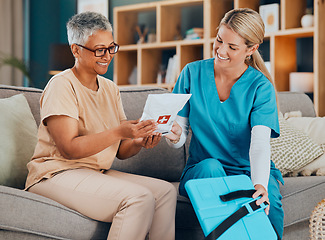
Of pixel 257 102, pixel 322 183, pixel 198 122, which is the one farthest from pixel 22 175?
pixel 322 183

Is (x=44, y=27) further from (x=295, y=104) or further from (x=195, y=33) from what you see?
(x=295, y=104)

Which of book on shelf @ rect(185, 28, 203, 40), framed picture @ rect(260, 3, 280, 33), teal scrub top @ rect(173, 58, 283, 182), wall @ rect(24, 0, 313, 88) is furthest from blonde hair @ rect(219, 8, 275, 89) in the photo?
wall @ rect(24, 0, 313, 88)

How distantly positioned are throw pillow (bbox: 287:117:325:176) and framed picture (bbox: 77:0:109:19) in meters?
3.30

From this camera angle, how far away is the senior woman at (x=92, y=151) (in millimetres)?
1548

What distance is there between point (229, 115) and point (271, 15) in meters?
2.51

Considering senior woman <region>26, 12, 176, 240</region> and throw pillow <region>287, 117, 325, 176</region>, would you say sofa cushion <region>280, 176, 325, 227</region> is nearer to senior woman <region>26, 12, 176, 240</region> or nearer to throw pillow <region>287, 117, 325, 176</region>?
throw pillow <region>287, 117, 325, 176</region>

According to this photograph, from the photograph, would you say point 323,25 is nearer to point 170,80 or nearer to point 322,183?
point 170,80

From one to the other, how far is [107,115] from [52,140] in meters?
0.24

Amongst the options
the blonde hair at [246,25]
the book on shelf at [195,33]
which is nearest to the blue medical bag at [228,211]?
the blonde hair at [246,25]

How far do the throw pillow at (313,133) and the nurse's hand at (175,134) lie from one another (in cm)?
81

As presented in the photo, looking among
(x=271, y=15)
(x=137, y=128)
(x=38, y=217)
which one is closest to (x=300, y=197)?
(x=137, y=128)

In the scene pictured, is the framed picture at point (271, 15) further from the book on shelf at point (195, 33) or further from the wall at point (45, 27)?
the wall at point (45, 27)

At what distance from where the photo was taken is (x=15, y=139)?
6.29ft

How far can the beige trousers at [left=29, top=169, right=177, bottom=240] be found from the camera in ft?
4.95
